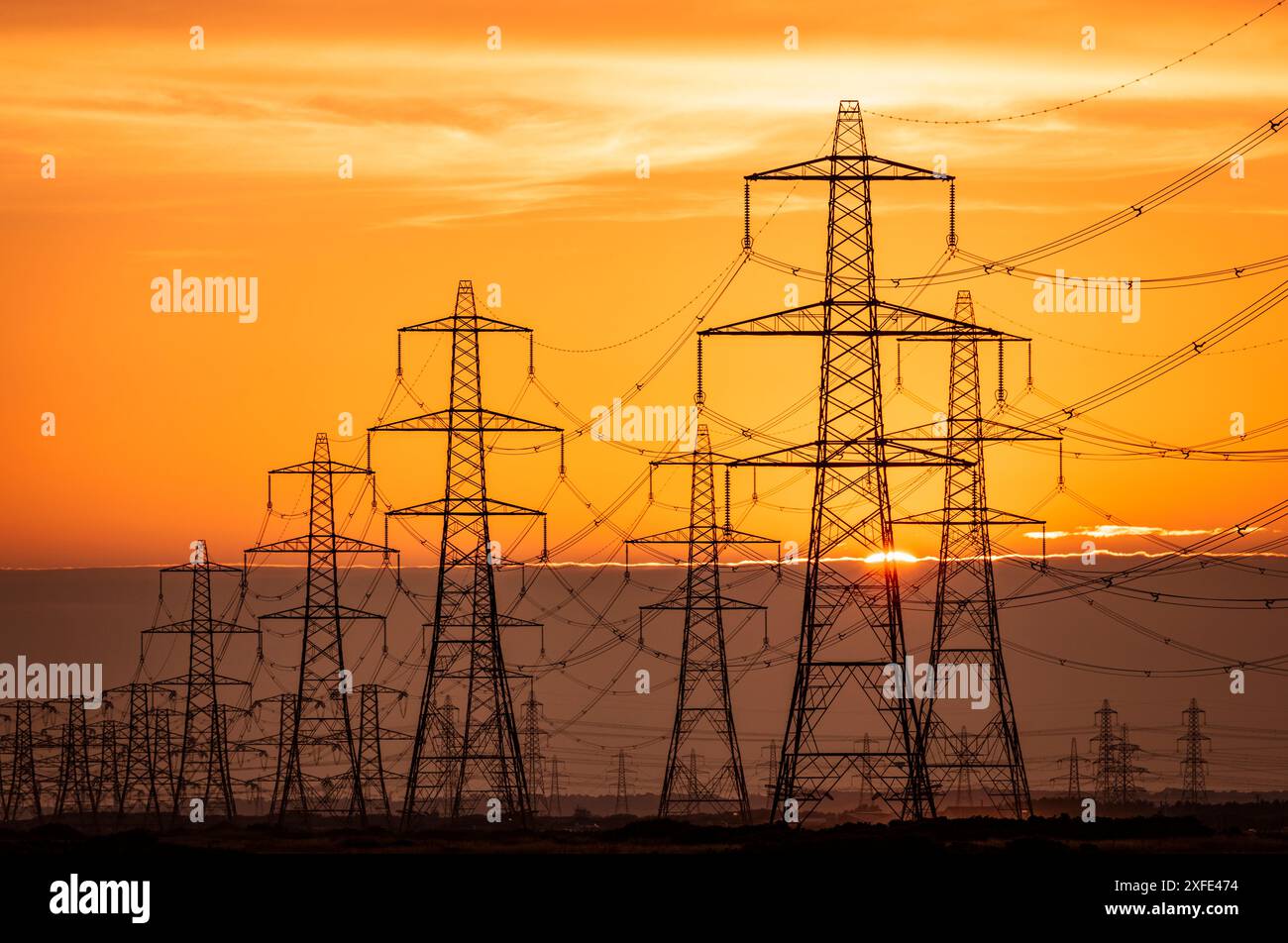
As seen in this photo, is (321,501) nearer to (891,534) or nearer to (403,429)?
(403,429)

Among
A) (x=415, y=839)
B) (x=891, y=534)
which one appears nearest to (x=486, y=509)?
(x=415, y=839)

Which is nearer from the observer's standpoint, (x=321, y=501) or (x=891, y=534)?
(x=891, y=534)

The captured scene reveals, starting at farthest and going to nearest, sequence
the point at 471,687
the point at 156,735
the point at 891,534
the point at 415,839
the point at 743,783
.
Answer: the point at 156,735, the point at 743,783, the point at 471,687, the point at 415,839, the point at 891,534

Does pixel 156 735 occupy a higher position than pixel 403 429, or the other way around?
pixel 403 429
